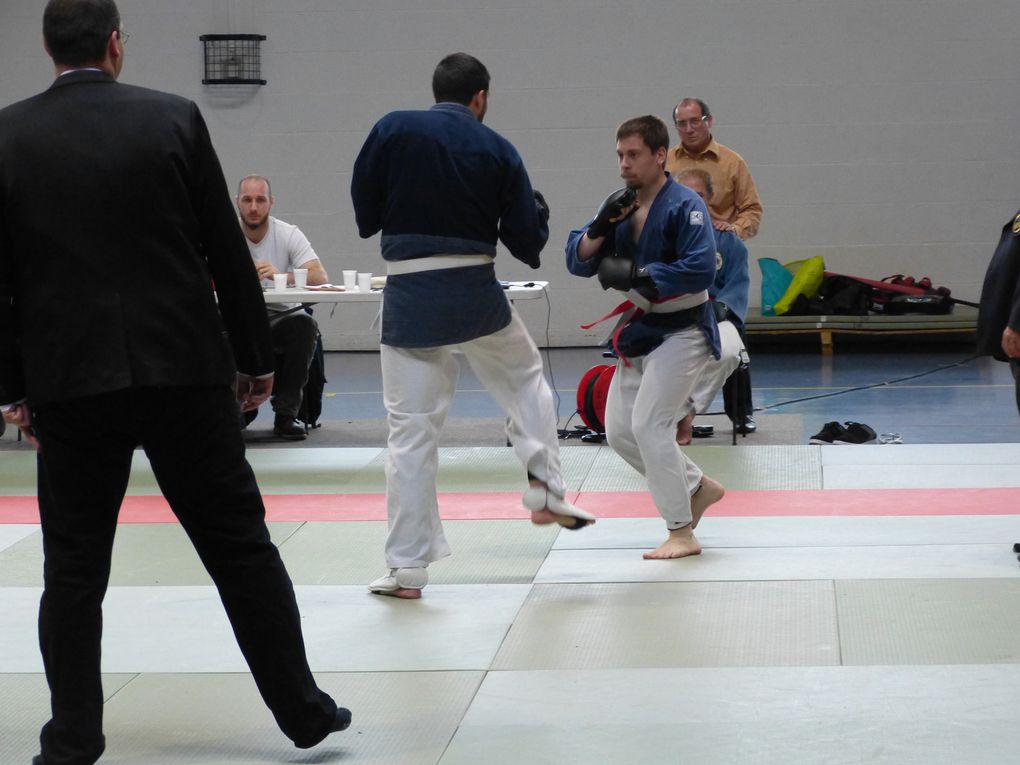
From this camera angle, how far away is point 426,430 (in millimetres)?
4207

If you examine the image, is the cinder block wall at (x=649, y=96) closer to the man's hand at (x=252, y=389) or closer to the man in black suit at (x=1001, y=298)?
the man in black suit at (x=1001, y=298)

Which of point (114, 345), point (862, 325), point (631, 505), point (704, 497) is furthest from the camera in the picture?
point (862, 325)

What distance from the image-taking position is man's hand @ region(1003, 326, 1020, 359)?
411cm

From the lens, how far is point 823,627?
3750mm

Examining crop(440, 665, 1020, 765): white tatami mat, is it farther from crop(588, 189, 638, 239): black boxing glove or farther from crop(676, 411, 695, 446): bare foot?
crop(676, 411, 695, 446): bare foot

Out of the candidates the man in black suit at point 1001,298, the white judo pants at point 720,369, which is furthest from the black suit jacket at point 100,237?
the white judo pants at point 720,369

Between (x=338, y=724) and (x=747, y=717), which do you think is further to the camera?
(x=747, y=717)

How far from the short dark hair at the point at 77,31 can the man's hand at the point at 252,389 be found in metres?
0.72

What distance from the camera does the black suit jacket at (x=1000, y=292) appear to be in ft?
13.9

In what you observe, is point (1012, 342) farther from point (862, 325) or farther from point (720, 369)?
point (862, 325)

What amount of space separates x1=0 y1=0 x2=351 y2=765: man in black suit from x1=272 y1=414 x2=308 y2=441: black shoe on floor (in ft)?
16.2

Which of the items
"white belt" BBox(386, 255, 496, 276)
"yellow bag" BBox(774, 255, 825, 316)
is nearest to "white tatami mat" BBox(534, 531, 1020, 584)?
"white belt" BBox(386, 255, 496, 276)

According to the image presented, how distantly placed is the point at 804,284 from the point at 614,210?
7.17 m

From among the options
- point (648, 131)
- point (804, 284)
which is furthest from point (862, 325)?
point (648, 131)
